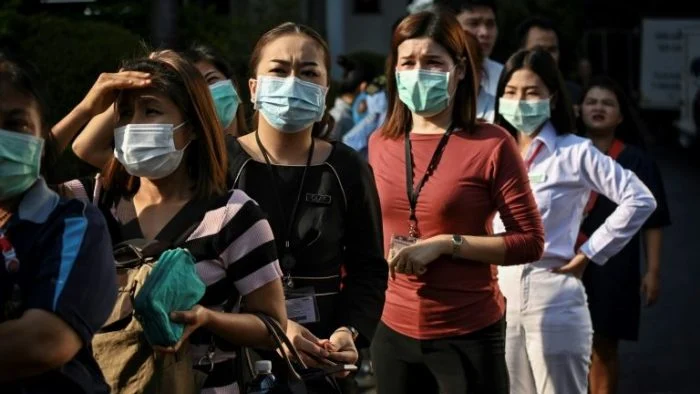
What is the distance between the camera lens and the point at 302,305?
5020 millimetres

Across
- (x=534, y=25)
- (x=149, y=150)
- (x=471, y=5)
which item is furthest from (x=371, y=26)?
(x=149, y=150)

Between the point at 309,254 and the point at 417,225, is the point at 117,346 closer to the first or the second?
the point at 309,254

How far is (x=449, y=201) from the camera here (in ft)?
19.7

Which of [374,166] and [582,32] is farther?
[582,32]

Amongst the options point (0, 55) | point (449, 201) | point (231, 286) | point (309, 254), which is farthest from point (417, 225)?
point (0, 55)

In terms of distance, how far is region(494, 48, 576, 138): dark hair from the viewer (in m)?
7.19

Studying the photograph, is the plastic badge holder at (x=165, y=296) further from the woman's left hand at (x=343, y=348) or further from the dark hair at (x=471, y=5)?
the dark hair at (x=471, y=5)

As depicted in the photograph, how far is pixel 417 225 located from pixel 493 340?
21.4 inches

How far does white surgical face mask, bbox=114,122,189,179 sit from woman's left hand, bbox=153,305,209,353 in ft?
1.52

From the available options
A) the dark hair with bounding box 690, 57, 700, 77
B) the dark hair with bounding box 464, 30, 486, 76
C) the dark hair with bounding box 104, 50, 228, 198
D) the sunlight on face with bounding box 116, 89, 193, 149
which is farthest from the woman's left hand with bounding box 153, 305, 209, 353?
the dark hair with bounding box 690, 57, 700, 77

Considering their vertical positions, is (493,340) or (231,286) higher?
(231,286)

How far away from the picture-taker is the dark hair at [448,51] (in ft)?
20.2

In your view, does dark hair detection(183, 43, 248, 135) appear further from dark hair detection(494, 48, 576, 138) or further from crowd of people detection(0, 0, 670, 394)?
dark hair detection(494, 48, 576, 138)

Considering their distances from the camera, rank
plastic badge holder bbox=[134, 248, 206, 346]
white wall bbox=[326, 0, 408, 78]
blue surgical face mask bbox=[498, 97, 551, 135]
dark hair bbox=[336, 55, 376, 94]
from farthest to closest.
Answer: white wall bbox=[326, 0, 408, 78] < dark hair bbox=[336, 55, 376, 94] < blue surgical face mask bbox=[498, 97, 551, 135] < plastic badge holder bbox=[134, 248, 206, 346]
